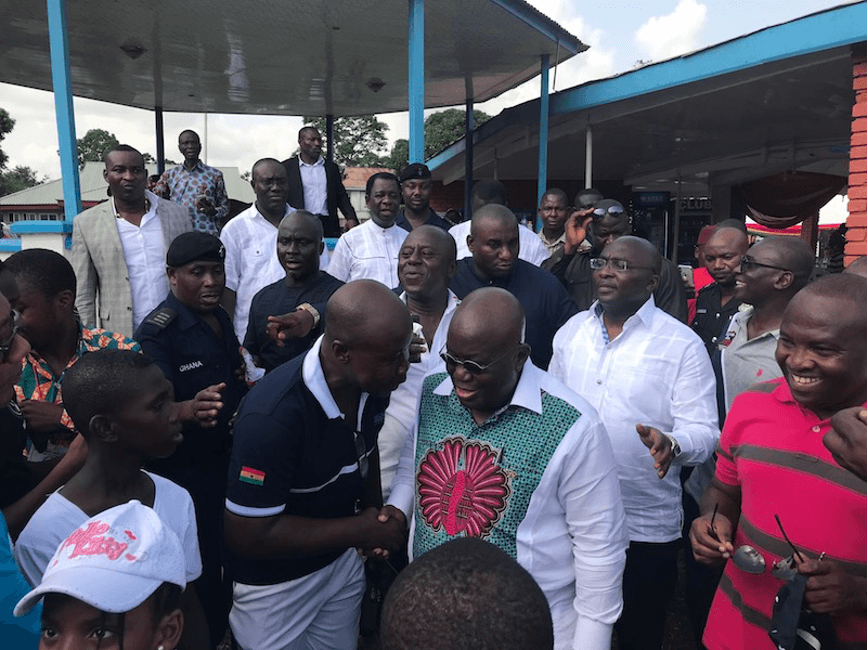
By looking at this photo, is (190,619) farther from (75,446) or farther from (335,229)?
(335,229)

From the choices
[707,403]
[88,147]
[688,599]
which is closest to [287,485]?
[707,403]

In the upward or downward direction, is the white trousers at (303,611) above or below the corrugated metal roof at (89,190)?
below

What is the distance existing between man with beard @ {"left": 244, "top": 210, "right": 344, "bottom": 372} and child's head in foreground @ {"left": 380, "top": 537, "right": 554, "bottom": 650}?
2.35m

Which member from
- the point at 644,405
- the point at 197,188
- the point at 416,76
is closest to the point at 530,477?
the point at 644,405

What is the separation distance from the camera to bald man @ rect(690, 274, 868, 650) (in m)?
1.78

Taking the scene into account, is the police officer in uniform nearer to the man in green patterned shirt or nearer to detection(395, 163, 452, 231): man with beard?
the man in green patterned shirt

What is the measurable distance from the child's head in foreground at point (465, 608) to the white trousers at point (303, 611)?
1.20m

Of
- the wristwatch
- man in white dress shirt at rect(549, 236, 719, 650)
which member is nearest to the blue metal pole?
the wristwatch

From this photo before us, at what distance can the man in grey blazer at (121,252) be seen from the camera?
13.6 feet

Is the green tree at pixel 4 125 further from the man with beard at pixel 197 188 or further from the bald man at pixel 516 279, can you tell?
the bald man at pixel 516 279

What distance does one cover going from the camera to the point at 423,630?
3.78 ft

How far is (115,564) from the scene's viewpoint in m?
1.46

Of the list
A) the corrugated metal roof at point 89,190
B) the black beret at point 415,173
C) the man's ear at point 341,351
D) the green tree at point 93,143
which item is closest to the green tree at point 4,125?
the corrugated metal roof at point 89,190

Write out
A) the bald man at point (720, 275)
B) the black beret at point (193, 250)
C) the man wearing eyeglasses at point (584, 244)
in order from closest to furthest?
the black beret at point (193, 250) < the bald man at point (720, 275) < the man wearing eyeglasses at point (584, 244)
